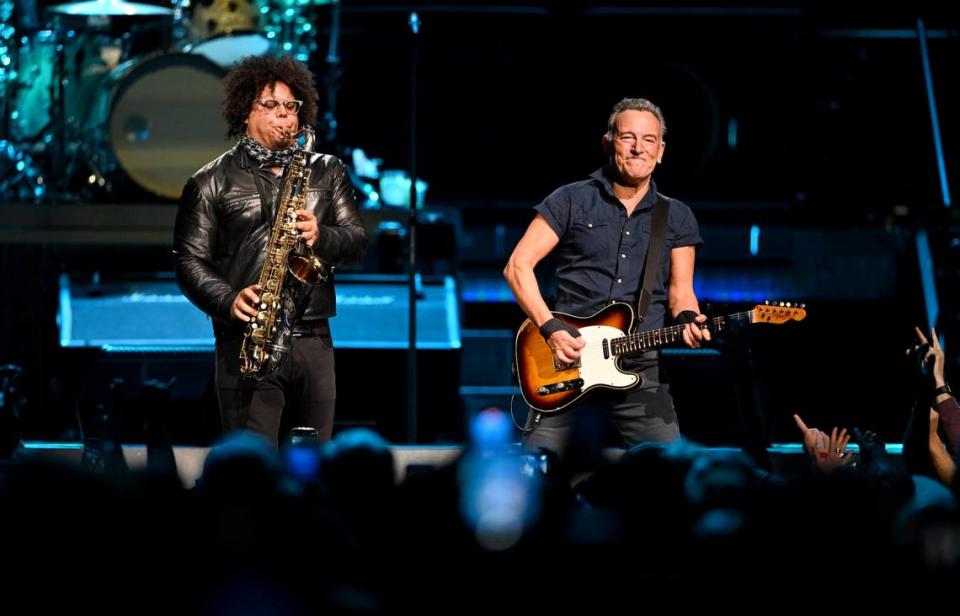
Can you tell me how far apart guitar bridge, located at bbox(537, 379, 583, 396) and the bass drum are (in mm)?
3989

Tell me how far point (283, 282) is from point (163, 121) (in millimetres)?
3946

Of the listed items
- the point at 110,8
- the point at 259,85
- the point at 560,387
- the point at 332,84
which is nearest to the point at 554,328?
the point at 560,387

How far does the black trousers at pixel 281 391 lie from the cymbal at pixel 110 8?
462 centimetres

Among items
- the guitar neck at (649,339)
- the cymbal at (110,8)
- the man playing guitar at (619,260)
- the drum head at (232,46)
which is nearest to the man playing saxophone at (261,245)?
the man playing guitar at (619,260)

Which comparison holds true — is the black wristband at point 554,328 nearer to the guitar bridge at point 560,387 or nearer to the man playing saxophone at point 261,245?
the guitar bridge at point 560,387

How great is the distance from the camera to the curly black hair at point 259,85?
515cm

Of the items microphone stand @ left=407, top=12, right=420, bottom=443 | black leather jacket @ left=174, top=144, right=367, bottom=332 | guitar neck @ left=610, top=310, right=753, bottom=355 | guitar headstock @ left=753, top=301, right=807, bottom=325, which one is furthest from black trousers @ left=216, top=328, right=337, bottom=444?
microphone stand @ left=407, top=12, right=420, bottom=443

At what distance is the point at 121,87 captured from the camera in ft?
27.4

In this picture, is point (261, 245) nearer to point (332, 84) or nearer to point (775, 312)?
point (775, 312)

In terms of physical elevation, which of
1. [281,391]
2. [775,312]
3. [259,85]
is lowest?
[281,391]

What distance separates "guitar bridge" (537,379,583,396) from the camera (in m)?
5.04

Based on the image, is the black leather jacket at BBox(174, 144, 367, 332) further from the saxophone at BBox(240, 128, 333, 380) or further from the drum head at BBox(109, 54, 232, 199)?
the drum head at BBox(109, 54, 232, 199)

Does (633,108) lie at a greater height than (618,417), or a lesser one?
greater

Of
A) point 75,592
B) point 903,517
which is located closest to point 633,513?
point 903,517
